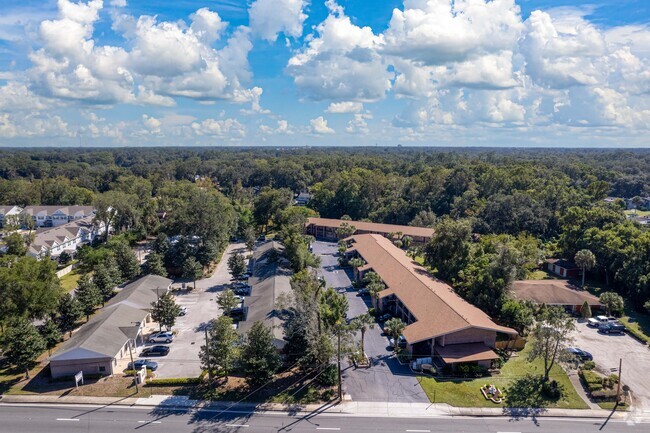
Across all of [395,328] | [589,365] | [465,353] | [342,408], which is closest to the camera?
[342,408]

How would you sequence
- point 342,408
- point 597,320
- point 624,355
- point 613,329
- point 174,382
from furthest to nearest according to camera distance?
1. point 597,320
2. point 613,329
3. point 624,355
4. point 174,382
5. point 342,408

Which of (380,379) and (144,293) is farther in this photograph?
(144,293)

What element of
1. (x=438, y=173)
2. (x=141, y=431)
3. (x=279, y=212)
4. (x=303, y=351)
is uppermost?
(x=438, y=173)

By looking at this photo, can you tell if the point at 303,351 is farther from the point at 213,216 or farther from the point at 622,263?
the point at 622,263

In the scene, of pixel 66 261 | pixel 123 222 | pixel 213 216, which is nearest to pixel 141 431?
pixel 213 216

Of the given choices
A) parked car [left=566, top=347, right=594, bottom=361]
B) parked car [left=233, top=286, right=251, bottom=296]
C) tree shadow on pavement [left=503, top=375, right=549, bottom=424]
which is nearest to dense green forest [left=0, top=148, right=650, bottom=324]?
parked car [left=566, top=347, right=594, bottom=361]

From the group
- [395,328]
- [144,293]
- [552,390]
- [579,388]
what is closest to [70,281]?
[144,293]

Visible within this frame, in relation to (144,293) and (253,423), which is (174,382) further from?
(144,293)
